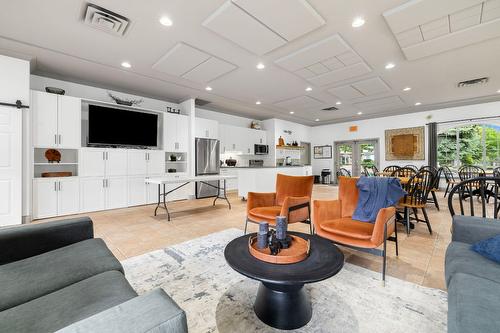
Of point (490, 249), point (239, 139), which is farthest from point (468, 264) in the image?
point (239, 139)

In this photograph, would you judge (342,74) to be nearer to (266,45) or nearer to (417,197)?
(266,45)

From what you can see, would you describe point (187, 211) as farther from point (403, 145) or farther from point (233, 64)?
point (403, 145)

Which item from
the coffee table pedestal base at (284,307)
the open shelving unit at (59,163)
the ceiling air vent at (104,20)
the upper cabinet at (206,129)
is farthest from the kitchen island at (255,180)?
the coffee table pedestal base at (284,307)

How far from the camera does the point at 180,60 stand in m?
3.97

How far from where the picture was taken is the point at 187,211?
4867 millimetres

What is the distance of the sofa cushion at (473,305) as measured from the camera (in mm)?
828

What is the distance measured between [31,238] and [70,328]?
141 centimetres

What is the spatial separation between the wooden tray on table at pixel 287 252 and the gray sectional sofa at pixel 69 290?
2.55ft

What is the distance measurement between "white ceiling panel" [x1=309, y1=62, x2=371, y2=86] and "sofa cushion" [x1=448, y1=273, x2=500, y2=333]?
3873 mm

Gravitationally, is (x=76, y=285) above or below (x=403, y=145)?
below

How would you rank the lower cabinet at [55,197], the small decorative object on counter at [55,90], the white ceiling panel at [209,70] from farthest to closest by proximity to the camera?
the small decorative object on counter at [55,90]
the lower cabinet at [55,197]
the white ceiling panel at [209,70]

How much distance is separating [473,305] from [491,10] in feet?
11.3

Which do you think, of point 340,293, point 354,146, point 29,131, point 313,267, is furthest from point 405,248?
point 354,146

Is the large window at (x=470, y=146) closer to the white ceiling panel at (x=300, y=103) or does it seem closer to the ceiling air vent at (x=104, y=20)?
the white ceiling panel at (x=300, y=103)
